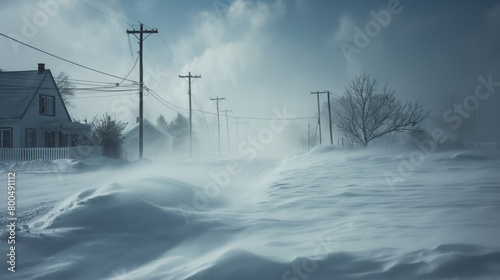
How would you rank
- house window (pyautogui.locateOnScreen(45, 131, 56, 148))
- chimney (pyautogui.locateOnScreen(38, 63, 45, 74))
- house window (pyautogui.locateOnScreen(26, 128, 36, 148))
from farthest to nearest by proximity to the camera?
1. chimney (pyautogui.locateOnScreen(38, 63, 45, 74))
2. house window (pyautogui.locateOnScreen(45, 131, 56, 148))
3. house window (pyautogui.locateOnScreen(26, 128, 36, 148))

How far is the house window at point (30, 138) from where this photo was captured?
25641mm

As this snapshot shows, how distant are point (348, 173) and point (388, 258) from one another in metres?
7.39

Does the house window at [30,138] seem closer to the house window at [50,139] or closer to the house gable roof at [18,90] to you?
the house window at [50,139]

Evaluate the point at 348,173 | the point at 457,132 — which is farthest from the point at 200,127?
the point at 348,173

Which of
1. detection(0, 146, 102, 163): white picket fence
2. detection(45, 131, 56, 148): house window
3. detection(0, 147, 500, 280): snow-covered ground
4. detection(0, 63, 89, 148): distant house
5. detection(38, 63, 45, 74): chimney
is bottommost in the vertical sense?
detection(0, 147, 500, 280): snow-covered ground

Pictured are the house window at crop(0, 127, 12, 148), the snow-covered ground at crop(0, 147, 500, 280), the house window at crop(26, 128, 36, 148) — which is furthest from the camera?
the house window at crop(26, 128, 36, 148)

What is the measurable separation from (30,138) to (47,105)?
373cm

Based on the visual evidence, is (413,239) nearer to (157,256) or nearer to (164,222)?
(157,256)

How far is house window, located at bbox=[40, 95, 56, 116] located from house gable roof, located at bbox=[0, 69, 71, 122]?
126 cm

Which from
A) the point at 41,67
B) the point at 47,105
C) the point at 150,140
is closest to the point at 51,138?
the point at 47,105

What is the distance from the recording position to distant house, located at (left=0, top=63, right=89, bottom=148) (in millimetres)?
24609

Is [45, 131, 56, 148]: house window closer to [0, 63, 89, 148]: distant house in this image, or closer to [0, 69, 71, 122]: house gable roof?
[0, 63, 89, 148]: distant house

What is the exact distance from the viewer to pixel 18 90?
26703 mm

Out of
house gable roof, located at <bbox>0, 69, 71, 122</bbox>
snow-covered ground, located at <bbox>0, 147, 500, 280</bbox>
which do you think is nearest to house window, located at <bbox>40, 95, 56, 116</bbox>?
house gable roof, located at <bbox>0, 69, 71, 122</bbox>
